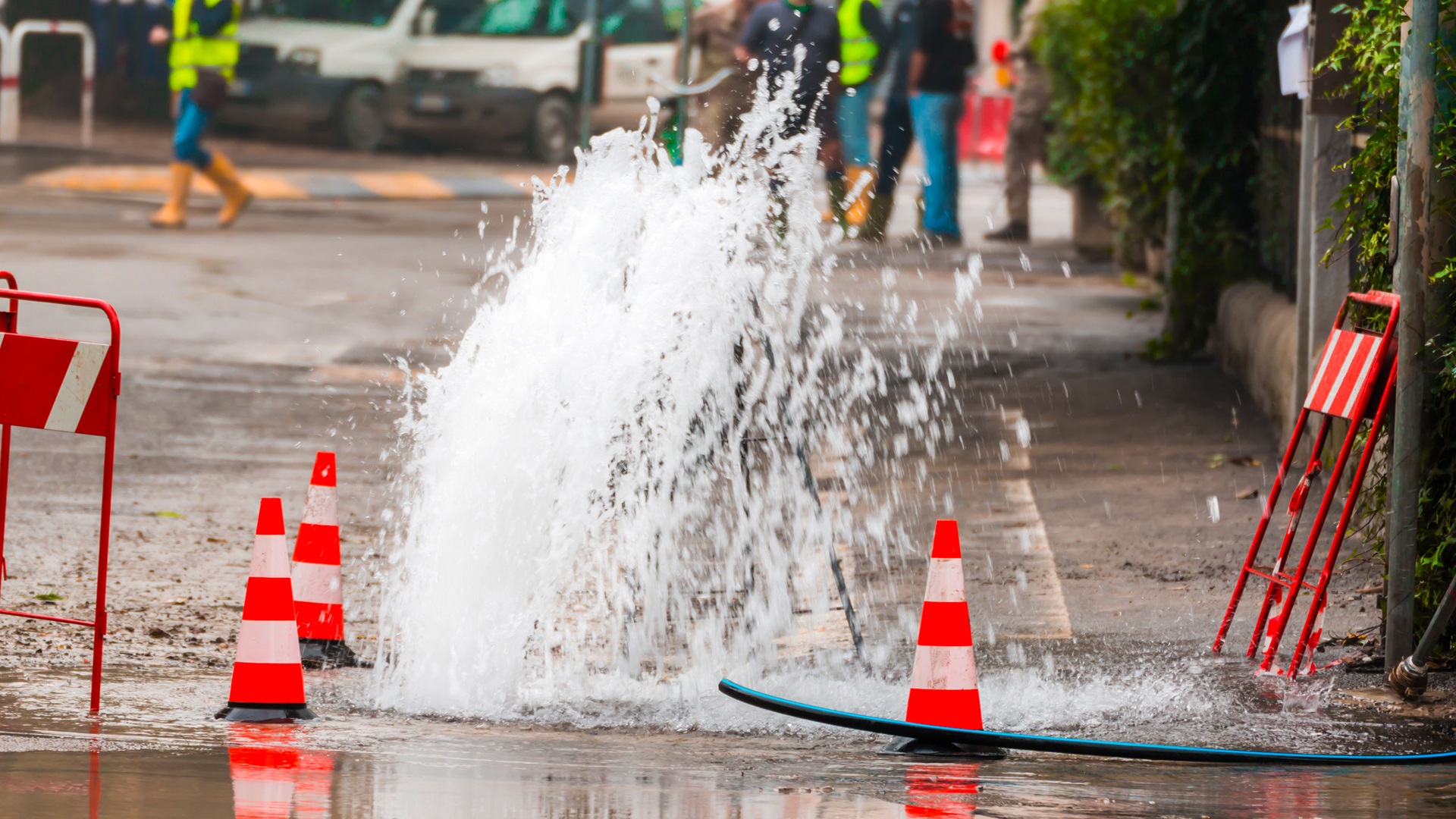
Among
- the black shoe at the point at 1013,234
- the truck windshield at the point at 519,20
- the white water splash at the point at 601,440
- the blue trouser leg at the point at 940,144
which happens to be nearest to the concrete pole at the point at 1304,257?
the white water splash at the point at 601,440

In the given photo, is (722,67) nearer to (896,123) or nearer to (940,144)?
(896,123)

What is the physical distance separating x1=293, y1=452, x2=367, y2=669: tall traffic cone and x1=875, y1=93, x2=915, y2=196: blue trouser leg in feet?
42.1

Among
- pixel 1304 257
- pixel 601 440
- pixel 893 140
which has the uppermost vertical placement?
pixel 893 140

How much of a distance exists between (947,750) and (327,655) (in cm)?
215

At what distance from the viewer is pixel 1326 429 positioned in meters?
7.02

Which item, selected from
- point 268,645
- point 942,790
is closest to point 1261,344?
point 942,790

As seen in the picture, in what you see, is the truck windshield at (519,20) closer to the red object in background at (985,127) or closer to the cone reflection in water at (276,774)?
the red object in background at (985,127)

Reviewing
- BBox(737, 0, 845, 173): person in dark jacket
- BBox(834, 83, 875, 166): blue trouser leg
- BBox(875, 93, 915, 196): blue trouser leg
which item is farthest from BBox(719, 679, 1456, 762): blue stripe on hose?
BBox(834, 83, 875, 166): blue trouser leg

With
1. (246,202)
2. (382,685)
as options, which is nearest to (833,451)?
(382,685)

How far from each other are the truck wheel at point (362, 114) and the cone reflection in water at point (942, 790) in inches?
889

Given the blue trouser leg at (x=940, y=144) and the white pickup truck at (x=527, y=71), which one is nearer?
the blue trouser leg at (x=940, y=144)

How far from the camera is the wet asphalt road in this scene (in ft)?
17.0

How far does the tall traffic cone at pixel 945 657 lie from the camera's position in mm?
5730

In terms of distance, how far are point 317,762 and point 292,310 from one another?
10104 mm
